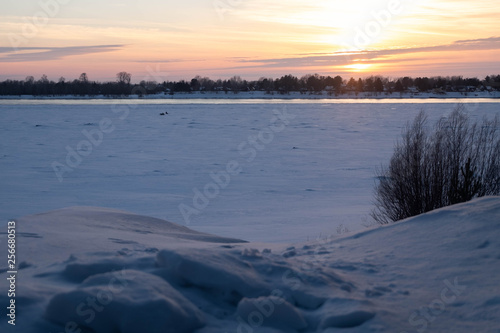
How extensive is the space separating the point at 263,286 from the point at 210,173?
1657 cm

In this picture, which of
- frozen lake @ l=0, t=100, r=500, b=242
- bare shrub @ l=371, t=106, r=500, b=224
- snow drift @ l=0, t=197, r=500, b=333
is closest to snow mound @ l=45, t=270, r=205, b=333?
snow drift @ l=0, t=197, r=500, b=333

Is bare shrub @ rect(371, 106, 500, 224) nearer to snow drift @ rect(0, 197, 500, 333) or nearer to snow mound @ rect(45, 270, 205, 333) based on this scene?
snow drift @ rect(0, 197, 500, 333)

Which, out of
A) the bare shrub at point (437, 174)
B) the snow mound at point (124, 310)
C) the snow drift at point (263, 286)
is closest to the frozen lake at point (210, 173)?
the bare shrub at point (437, 174)

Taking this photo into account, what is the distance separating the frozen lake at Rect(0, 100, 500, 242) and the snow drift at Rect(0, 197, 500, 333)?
5729 mm

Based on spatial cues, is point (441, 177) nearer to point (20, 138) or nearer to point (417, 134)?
point (417, 134)

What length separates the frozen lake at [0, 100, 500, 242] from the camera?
14.0 meters

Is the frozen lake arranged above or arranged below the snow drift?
below

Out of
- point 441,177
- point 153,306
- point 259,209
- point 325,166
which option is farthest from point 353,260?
point 325,166

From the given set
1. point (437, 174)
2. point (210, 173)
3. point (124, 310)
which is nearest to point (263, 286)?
point (124, 310)

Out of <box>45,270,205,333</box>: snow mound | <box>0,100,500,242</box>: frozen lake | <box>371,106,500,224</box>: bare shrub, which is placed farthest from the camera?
<box>0,100,500,242</box>: frozen lake

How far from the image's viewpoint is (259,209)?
48.9ft

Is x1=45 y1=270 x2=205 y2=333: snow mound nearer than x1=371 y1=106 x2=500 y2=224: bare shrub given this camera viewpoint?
Yes

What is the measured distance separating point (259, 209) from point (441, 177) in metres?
5.38

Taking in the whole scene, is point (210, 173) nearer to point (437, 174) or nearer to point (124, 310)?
point (437, 174)
